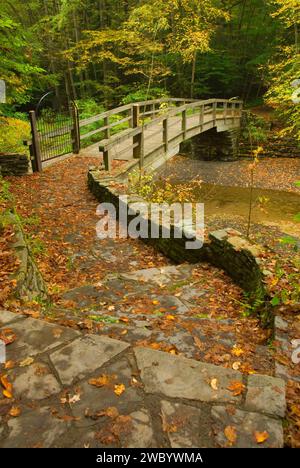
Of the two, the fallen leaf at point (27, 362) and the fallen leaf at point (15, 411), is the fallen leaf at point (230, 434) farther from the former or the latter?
the fallen leaf at point (27, 362)

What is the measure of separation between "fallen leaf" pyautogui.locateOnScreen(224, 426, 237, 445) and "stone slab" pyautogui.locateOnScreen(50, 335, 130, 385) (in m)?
0.93

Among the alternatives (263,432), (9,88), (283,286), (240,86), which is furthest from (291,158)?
(263,432)

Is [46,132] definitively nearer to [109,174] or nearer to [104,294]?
[109,174]

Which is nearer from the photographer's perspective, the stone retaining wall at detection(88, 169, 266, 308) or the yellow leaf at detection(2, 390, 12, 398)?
the yellow leaf at detection(2, 390, 12, 398)

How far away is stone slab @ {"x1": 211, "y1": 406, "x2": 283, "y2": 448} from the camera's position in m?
1.87

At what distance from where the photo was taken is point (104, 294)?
4.29 m

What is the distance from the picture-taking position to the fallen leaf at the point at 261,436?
74.0 inches

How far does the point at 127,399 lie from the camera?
2111 millimetres

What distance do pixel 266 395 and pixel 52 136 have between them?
9429 millimetres

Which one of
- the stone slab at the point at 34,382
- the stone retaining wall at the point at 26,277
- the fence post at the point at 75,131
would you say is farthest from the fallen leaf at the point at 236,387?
the fence post at the point at 75,131

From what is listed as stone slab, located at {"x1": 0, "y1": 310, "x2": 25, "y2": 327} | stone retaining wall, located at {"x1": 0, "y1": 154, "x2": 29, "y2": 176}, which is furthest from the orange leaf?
stone retaining wall, located at {"x1": 0, "y1": 154, "x2": 29, "y2": 176}

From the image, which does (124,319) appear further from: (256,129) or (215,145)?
(256,129)

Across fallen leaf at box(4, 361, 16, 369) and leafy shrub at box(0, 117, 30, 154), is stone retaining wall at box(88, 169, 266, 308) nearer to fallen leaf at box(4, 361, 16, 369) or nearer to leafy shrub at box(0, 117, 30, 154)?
fallen leaf at box(4, 361, 16, 369)
